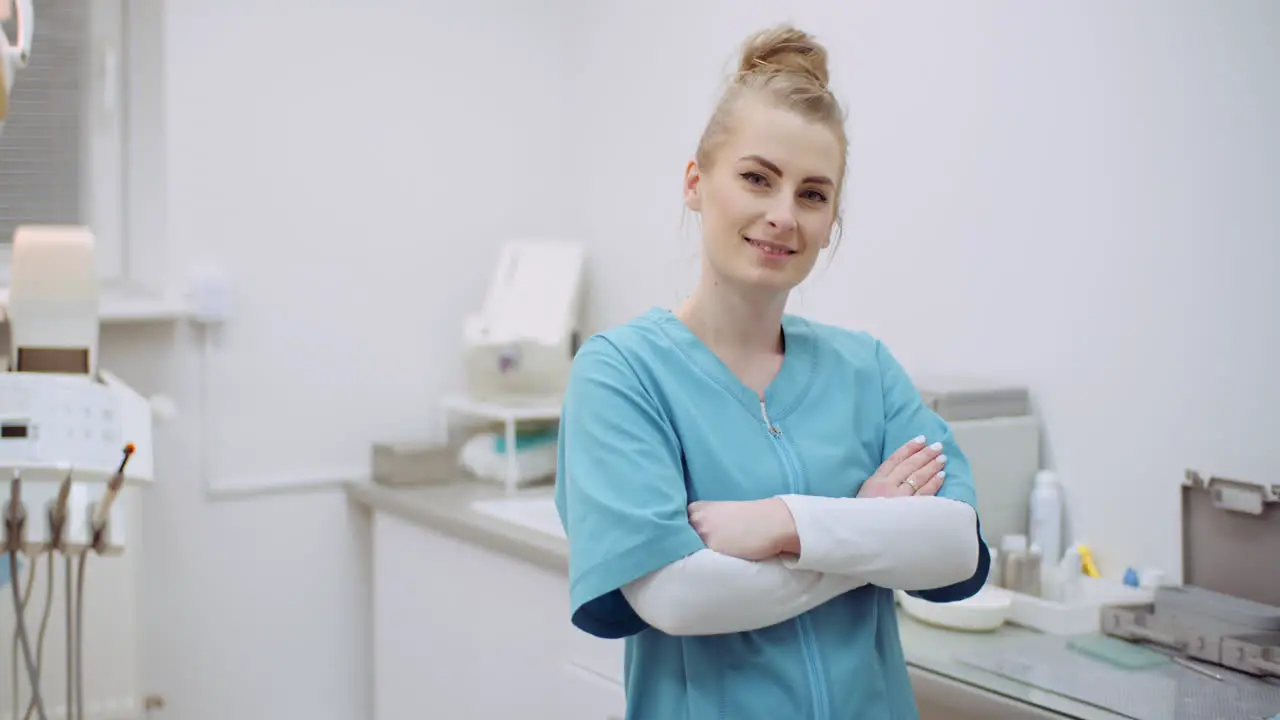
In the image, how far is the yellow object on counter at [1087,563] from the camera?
1.92m

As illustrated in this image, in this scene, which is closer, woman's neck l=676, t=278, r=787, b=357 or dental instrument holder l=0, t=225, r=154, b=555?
woman's neck l=676, t=278, r=787, b=357

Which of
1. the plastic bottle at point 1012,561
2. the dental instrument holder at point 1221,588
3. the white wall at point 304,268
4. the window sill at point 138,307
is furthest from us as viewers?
the white wall at point 304,268

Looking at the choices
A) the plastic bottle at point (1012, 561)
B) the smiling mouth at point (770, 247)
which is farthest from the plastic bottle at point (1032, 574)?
the smiling mouth at point (770, 247)

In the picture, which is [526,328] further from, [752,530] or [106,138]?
[752,530]

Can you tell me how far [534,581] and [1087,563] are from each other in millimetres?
911

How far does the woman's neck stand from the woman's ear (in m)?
0.09

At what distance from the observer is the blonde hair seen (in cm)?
131

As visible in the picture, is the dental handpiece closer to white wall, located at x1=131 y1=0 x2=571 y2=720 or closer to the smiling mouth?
the smiling mouth

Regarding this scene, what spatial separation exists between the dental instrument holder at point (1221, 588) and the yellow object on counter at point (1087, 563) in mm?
175

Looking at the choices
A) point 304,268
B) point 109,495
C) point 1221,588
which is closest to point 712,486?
point 109,495

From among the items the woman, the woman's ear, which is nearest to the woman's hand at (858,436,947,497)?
the woman

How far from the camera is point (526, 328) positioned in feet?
9.11

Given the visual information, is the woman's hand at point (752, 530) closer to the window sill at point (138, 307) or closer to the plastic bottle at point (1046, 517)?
the plastic bottle at point (1046, 517)

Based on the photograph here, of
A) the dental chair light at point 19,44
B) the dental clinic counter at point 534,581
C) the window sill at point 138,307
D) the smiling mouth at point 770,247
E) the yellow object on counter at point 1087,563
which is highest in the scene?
the dental chair light at point 19,44
